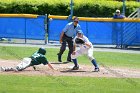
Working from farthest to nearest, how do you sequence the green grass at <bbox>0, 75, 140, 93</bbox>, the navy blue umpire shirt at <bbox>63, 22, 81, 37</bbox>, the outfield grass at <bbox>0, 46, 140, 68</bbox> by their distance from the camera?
the outfield grass at <bbox>0, 46, 140, 68</bbox> → the navy blue umpire shirt at <bbox>63, 22, 81, 37</bbox> → the green grass at <bbox>0, 75, 140, 93</bbox>

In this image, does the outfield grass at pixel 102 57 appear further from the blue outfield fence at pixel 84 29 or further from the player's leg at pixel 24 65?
the blue outfield fence at pixel 84 29

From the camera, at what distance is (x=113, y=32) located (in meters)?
28.6

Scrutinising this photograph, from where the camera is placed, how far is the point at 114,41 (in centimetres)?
2853

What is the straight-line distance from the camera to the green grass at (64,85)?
513 inches

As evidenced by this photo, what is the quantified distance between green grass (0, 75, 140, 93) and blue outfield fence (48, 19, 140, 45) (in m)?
13.1

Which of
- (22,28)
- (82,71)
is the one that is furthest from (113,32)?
(82,71)

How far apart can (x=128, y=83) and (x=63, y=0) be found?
86.8 ft

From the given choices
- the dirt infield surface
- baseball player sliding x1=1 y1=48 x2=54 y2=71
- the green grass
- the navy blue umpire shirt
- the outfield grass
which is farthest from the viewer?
the outfield grass

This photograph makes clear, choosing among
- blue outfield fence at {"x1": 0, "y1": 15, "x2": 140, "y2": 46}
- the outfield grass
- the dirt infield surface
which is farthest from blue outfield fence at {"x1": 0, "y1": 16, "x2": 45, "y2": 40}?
the dirt infield surface

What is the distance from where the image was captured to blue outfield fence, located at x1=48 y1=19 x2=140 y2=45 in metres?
28.2

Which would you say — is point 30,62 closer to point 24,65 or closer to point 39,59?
point 24,65

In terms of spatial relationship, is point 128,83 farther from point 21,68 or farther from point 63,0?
point 63,0

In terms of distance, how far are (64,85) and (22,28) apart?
54.3 ft

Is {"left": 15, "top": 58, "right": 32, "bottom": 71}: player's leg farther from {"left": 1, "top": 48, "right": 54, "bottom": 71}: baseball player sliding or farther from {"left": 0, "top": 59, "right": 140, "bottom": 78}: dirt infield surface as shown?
{"left": 0, "top": 59, "right": 140, "bottom": 78}: dirt infield surface
